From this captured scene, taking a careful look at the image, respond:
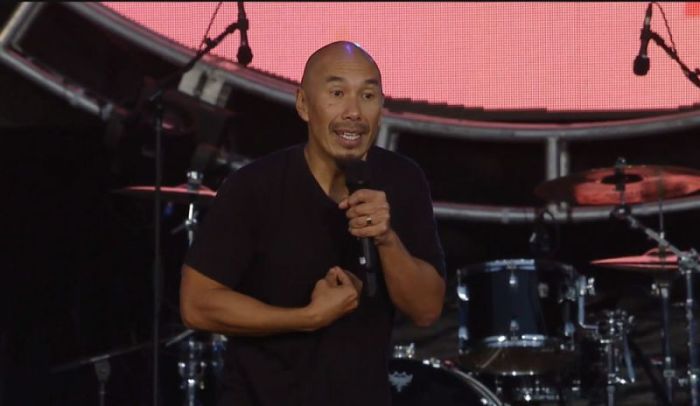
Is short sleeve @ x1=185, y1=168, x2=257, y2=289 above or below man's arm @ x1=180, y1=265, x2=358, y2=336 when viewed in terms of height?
above

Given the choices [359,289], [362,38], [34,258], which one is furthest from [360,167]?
[34,258]

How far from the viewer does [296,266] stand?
2.65 metres

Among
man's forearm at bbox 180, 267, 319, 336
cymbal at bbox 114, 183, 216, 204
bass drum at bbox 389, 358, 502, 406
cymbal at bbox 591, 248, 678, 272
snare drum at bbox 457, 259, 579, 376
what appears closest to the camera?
man's forearm at bbox 180, 267, 319, 336

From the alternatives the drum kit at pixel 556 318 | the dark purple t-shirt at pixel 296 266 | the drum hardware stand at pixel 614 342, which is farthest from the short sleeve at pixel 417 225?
the drum hardware stand at pixel 614 342

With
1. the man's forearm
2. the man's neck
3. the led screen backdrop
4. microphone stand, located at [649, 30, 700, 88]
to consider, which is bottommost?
the man's forearm

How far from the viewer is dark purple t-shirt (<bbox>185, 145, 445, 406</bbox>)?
2.57 metres

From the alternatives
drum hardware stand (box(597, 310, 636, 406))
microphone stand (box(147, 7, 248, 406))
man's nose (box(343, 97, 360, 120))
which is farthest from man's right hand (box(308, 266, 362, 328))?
drum hardware stand (box(597, 310, 636, 406))

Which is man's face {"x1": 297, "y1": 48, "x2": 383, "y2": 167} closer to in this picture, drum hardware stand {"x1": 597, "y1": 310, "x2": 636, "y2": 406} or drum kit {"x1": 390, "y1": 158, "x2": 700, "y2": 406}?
drum kit {"x1": 390, "y1": 158, "x2": 700, "y2": 406}

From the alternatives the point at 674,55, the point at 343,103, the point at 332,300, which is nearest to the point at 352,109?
the point at 343,103

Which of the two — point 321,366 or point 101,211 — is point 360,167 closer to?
point 321,366

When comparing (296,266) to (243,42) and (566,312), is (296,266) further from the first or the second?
(566,312)

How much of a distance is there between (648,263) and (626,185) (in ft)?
1.19

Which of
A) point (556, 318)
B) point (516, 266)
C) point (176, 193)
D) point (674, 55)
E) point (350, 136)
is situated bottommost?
point (556, 318)

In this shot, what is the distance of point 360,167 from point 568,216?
3.92 meters
